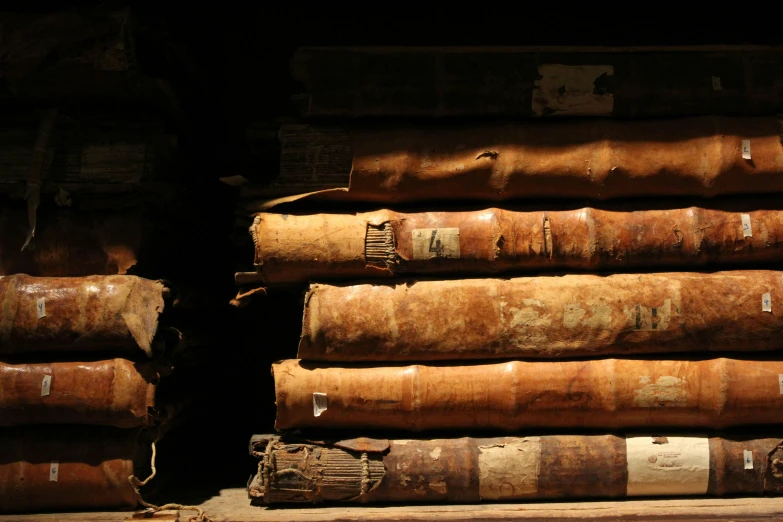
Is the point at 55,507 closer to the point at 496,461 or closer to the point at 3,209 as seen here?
the point at 3,209

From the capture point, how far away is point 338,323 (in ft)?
7.58

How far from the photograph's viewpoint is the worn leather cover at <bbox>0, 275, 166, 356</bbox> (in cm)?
226

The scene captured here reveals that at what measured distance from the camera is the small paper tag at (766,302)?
232 cm

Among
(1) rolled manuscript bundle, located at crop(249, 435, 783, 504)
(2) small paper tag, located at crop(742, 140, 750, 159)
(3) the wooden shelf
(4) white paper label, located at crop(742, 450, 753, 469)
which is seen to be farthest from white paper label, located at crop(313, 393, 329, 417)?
(2) small paper tag, located at crop(742, 140, 750, 159)

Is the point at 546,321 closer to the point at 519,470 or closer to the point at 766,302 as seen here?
the point at 519,470

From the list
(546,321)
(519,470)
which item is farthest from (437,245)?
(519,470)

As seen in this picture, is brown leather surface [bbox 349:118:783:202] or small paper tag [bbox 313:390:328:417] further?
brown leather surface [bbox 349:118:783:202]

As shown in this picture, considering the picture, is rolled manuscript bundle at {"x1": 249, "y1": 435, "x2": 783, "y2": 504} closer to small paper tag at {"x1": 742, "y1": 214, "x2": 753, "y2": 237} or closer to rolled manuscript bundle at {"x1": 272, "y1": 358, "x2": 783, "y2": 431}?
rolled manuscript bundle at {"x1": 272, "y1": 358, "x2": 783, "y2": 431}

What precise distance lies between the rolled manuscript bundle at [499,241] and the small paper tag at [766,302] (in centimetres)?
17

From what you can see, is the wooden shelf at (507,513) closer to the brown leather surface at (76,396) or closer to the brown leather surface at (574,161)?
the brown leather surface at (76,396)

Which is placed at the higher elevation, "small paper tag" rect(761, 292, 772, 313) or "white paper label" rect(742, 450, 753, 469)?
"small paper tag" rect(761, 292, 772, 313)

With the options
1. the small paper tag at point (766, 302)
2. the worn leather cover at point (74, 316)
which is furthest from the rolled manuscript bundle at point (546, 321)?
the worn leather cover at point (74, 316)

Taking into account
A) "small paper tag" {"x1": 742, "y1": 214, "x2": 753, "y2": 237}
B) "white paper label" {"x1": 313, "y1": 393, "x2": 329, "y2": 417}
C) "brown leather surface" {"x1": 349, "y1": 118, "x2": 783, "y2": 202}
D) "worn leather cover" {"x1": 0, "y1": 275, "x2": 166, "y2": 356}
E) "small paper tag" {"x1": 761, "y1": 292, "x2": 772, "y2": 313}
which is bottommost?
"white paper label" {"x1": 313, "y1": 393, "x2": 329, "y2": 417}

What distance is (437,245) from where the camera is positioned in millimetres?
2350
